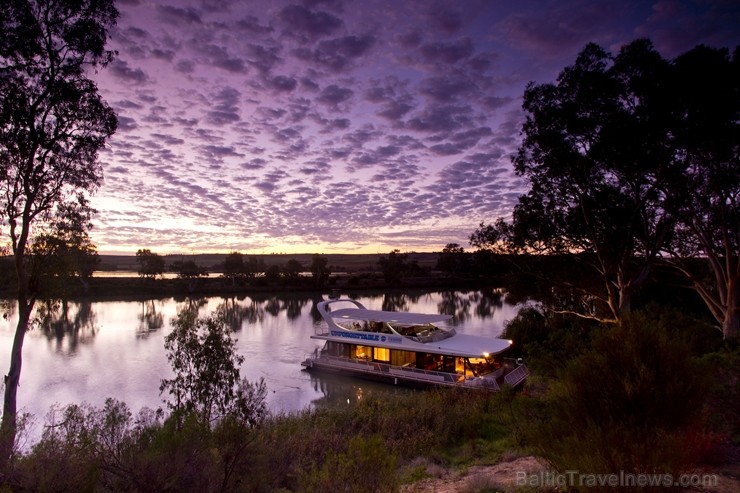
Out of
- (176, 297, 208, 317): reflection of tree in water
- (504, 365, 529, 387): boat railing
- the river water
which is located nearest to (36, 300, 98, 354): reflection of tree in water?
the river water

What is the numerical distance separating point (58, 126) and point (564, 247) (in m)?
18.9

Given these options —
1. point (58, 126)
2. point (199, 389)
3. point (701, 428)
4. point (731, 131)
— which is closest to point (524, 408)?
point (701, 428)

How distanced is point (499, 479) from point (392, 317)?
1699cm

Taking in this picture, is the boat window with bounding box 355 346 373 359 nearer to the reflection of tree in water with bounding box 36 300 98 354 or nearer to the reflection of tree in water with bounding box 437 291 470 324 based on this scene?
the reflection of tree in water with bounding box 36 300 98 354

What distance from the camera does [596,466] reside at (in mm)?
4648

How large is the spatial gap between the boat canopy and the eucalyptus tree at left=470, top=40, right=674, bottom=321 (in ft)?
21.4

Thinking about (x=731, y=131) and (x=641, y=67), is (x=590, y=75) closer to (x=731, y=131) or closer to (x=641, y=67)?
(x=641, y=67)

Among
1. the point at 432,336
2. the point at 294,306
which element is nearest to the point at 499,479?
the point at 432,336

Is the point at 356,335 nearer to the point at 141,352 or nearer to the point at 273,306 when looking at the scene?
the point at 141,352

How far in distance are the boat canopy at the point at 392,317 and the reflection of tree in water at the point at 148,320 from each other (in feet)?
66.9

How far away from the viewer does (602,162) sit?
1702cm

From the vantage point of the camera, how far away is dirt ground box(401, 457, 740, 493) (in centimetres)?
560

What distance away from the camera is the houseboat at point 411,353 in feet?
68.7

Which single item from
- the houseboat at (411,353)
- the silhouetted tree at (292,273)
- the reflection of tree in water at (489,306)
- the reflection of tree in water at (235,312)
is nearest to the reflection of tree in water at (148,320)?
the reflection of tree in water at (235,312)
